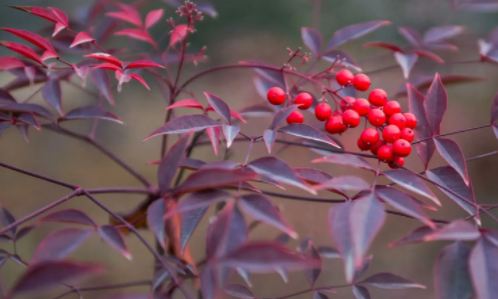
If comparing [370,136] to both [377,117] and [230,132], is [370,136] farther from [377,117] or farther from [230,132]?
[230,132]

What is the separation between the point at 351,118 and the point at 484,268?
235mm

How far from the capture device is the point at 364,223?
1.04 feet

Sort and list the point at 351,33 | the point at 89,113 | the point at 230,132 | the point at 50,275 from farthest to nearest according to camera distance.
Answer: the point at 351,33
the point at 89,113
the point at 230,132
the point at 50,275

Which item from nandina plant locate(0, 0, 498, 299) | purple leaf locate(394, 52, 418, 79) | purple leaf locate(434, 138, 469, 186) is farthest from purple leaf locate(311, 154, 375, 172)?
purple leaf locate(394, 52, 418, 79)

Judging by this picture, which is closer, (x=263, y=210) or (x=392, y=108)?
(x=263, y=210)

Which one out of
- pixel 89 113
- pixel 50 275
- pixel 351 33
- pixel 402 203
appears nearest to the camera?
pixel 50 275

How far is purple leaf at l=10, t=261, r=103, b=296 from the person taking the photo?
10.0 inches

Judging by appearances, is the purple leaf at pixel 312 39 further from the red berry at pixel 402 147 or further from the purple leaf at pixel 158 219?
the purple leaf at pixel 158 219

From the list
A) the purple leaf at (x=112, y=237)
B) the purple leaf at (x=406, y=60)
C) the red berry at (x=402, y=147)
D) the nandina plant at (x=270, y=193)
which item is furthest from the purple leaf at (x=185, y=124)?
the purple leaf at (x=406, y=60)

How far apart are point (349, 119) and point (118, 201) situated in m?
1.16

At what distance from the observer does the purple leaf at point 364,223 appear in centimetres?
30

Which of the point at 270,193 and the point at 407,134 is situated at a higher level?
the point at 407,134

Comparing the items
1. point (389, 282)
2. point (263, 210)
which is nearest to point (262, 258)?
point (263, 210)

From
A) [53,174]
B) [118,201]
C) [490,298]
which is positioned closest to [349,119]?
[490,298]
